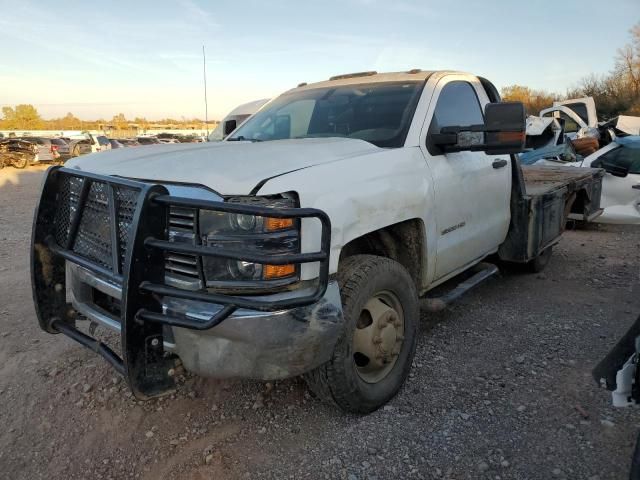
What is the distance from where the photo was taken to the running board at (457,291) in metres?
3.47

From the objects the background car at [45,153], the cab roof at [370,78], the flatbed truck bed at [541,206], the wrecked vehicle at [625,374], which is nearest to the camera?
the wrecked vehicle at [625,374]

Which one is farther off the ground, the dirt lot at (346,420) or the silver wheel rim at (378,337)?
the silver wheel rim at (378,337)

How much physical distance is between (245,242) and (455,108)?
2.34 metres

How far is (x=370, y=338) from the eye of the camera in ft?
9.31

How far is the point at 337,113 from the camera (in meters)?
3.82

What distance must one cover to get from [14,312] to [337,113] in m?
3.33

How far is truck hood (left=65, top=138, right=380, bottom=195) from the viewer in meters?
2.30

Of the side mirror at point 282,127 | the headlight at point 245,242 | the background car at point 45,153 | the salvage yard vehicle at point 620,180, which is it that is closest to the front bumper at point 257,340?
the headlight at point 245,242

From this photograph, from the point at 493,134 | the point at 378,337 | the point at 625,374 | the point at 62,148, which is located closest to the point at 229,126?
the point at 493,134

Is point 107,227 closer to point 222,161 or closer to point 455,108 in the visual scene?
point 222,161

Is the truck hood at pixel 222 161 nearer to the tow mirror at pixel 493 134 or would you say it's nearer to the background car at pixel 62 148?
the tow mirror at pixel 493 134

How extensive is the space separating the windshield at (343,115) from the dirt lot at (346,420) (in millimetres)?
1608

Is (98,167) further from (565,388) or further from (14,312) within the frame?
(565,388)

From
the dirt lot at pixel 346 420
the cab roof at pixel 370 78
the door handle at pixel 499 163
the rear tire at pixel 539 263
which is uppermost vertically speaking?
the cab roof at pixel 370 78
